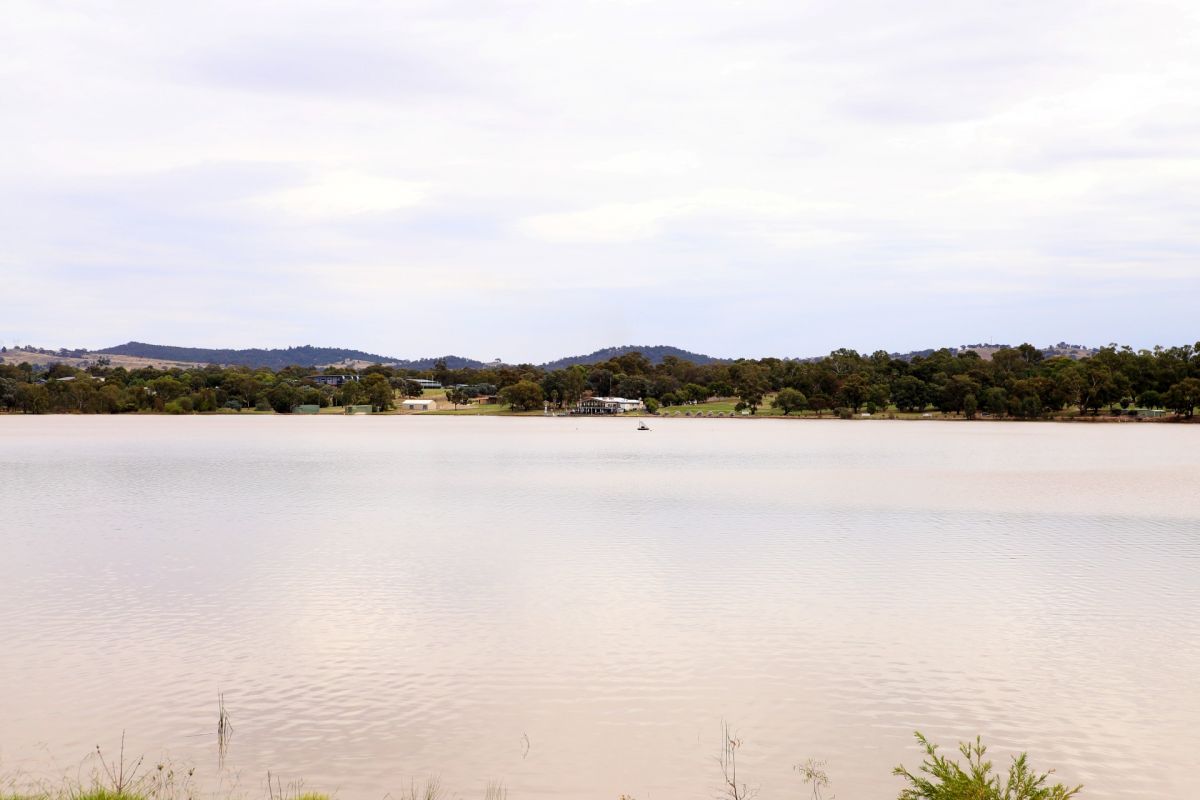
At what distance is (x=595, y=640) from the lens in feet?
77.2

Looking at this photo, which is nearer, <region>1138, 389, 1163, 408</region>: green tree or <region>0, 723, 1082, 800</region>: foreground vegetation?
<region>0, 723, 1082, 800</region>: foreground vegetation

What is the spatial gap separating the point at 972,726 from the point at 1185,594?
16.3 m

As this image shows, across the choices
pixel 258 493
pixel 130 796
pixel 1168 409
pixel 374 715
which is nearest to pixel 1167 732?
pixel 374 715

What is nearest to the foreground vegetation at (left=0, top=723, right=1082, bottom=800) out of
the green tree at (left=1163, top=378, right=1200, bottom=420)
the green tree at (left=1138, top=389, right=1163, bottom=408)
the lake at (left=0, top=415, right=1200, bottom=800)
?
the lake at (left=0, top=415, right=1200, bottom=800)

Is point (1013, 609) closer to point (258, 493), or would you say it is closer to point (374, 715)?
point (374, 715)

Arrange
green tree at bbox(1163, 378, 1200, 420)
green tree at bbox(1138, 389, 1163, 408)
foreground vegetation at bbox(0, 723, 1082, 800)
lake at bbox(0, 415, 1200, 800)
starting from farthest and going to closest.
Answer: green tree at bbox(1138, 389, 1163, 408)
green tree at bbox(1163, 378, 1200, 420)
lake at bbox(0, 415, 1200, 800)
foreground vegetation at bbox(0, 723, 1082, 800)

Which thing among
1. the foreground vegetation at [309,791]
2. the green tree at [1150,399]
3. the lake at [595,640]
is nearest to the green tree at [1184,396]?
the green tree at [1150,399]

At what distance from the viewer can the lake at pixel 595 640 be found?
15750 mm

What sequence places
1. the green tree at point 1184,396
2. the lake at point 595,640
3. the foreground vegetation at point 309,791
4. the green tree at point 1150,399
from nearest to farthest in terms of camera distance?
the foreground vegetation at point 309,791
the lake at point 595,640
the green tree at point 1184,396
the green tree at point 1150,399

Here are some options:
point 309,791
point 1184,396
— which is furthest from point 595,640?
point 1184,396

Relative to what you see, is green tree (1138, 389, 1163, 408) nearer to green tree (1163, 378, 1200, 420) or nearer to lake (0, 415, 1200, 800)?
green tree (1163, 378, 1200, 420)

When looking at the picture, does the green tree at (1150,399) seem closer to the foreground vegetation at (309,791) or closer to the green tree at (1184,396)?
the green tree at (1184,396)

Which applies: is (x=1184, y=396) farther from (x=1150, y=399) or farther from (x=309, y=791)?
(x=309, y=791)

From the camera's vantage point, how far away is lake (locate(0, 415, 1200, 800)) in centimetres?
1575
